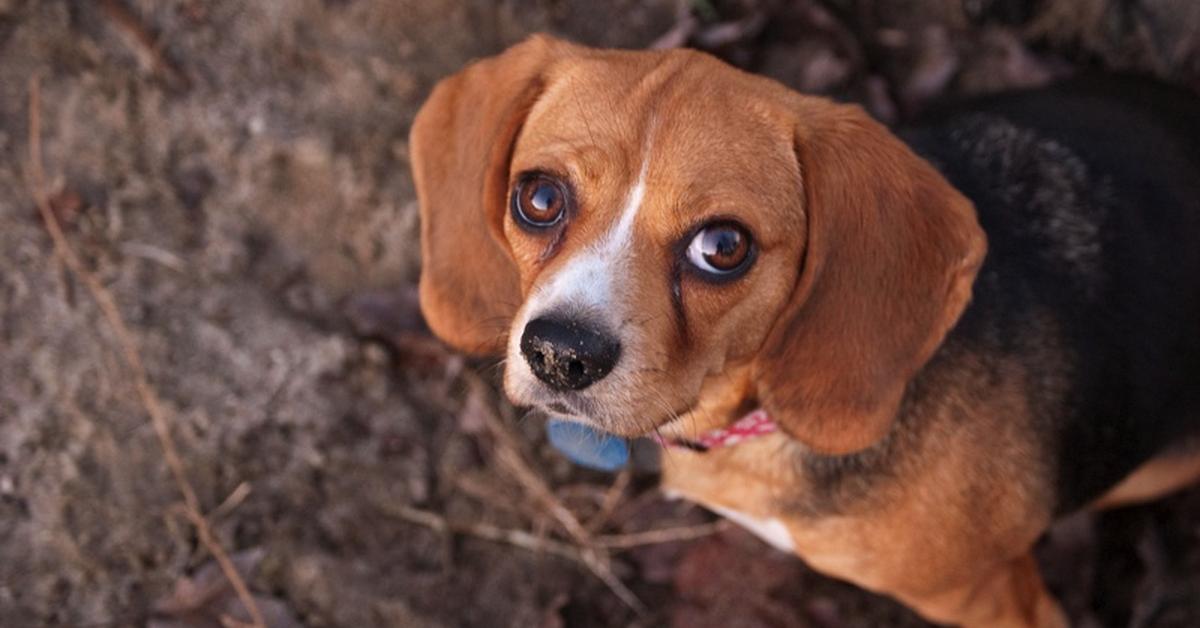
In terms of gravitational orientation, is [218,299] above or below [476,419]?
above

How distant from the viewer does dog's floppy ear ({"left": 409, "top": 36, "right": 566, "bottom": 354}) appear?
2953mm

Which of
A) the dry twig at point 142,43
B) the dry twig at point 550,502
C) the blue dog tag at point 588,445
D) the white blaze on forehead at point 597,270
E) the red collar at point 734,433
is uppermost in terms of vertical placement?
the dry twig at point 142,43

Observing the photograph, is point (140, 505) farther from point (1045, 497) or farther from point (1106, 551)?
point (1106, 551)

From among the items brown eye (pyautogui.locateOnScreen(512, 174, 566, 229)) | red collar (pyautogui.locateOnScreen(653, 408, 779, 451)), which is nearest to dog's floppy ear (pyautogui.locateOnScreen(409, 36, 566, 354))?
brown eye (pyautogui.locateOnScreen(512, 174, 566, 229))

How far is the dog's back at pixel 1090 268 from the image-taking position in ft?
10.4

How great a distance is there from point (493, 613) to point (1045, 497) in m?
1.99

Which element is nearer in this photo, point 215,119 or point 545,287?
point 545,287

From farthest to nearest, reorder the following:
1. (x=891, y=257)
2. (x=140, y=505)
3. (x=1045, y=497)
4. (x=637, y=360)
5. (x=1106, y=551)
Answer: (x=1106, y=551), (x=140, y=505), (x=1045, y=497), (x=891, y=257), (x=637, y=360)

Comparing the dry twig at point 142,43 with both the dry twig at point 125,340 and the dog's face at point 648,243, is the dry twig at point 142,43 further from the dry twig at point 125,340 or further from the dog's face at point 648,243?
the dog's face at point 648,243

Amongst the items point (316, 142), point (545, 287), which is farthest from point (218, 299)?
point (545, 287)

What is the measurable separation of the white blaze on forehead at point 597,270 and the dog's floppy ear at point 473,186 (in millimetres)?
478

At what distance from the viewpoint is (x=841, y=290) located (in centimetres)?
276

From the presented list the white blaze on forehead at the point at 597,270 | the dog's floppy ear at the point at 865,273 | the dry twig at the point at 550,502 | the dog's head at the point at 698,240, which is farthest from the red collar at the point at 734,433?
the dry twig at the point at 550,502

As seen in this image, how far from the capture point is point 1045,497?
10.7 feet
